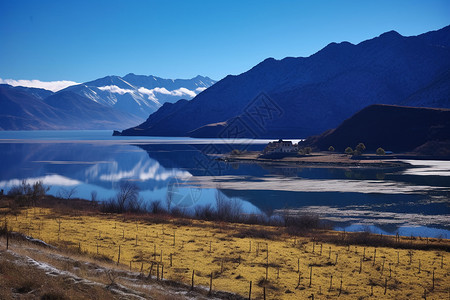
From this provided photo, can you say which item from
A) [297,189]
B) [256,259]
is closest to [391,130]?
[297,189]

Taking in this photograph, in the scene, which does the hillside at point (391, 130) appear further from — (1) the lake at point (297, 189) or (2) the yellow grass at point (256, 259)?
(2) the yellow grass at point (256, 259)

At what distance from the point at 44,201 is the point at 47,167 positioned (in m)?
46.1

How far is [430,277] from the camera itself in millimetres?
16812

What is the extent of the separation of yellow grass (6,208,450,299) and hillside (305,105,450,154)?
10763cm

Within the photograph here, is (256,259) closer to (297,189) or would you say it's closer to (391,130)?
(297,189)

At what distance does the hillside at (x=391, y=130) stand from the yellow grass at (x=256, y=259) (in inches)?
4237

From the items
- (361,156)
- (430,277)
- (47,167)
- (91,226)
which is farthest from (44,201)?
(361,156)

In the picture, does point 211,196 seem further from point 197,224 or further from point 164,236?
point 164,236

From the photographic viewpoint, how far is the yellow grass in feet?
50.9

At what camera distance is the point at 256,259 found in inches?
757

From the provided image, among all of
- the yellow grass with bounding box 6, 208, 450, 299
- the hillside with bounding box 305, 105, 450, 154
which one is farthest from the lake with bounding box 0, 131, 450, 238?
the hillside with bounding box 305, 105, 450, 154

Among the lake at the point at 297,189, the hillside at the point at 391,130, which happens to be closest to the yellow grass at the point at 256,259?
the lake at the point at 297,189

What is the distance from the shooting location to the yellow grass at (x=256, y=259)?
15.5 m

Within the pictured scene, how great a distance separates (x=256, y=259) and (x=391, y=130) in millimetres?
126492
